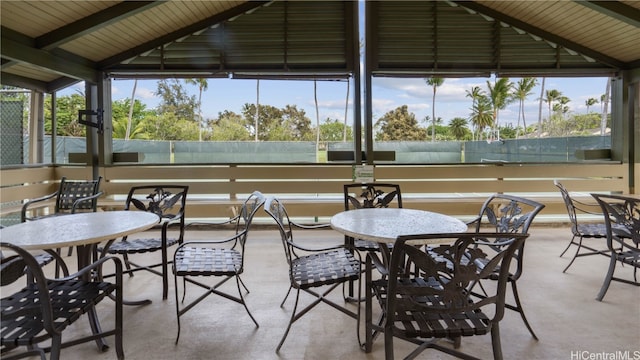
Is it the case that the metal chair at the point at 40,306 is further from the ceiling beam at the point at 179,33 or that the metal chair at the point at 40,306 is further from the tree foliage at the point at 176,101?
the ceiling beam at the point at 179,33

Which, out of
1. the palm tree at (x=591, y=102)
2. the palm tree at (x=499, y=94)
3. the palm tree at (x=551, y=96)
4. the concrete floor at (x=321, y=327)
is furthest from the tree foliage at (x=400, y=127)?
the concrete floor at (x=321, y=327)

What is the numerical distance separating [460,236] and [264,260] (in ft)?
8.82

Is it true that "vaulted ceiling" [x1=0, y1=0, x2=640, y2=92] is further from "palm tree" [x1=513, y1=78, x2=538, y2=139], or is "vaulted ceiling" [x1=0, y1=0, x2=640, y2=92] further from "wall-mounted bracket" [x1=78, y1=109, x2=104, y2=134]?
"wall-mounted bracket" [x1=78, y1=109, x2=104, y2=134]

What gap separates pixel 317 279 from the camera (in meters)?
2.05

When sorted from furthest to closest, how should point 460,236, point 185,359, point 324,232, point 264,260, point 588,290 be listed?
point 324,232
point 264,260
point 588,290
point 185,359
point 460,236

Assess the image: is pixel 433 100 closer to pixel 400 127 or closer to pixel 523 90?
pixel 400 127

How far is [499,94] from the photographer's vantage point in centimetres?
531

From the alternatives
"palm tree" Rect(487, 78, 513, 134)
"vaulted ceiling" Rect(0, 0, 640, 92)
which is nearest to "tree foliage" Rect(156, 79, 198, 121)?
"vaulted ceiling" Rect(0, 0, 640, 92)

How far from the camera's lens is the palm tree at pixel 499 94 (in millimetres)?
5270

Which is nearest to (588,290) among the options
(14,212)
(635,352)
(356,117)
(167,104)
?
(635,352)

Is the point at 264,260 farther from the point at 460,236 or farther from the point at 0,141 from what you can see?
the point at 0,141

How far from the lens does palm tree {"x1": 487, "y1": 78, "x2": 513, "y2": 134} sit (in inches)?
207

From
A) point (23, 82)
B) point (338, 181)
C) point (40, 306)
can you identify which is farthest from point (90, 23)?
point (338, 181)

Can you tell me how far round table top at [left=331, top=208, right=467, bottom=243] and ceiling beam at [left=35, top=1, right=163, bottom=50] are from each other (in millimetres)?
3277
